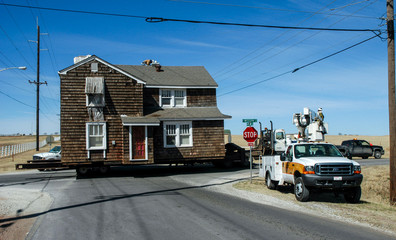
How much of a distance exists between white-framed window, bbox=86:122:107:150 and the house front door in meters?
1.78

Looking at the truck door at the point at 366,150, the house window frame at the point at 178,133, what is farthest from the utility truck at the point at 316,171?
the truck door at the point at 366,150

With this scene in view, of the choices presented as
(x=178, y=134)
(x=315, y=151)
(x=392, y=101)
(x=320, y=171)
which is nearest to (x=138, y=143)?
(x=178, y=134)

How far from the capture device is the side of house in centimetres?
2214

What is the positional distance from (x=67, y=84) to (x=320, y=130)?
1499 centimetres

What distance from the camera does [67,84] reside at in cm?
2217

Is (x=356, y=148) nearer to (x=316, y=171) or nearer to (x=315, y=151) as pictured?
(x=315, y=151)

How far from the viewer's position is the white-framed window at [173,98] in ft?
84.6

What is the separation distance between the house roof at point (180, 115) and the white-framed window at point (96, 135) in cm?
148

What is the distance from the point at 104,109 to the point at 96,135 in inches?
66.9

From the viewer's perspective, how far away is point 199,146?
2464 cm

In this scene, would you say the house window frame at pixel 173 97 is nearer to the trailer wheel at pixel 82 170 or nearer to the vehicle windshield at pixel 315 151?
the trailer wheel at pixel 82 170

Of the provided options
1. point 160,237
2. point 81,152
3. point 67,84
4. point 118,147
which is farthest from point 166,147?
point 160,237

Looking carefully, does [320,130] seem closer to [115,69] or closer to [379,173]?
[379,173]

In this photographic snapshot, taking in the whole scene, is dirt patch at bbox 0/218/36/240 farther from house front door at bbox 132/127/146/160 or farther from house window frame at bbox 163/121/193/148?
house window frame at bbox 163/121/193/148
